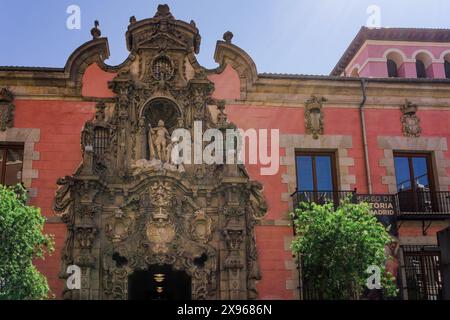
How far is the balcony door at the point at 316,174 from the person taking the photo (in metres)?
16.9

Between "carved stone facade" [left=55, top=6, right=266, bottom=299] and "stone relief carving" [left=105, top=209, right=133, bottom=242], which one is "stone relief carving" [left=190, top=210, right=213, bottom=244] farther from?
"stone relief carving" [left=105, top=209, right=133, bottom=242]

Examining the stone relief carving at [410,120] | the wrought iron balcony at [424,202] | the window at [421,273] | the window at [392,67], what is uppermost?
the window at [392,67]

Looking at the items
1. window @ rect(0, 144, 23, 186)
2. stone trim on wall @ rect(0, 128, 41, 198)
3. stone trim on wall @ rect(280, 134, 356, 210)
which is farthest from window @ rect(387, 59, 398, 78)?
window @ rect(0, 144, 23, 186)

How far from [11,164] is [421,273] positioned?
11.9 meters

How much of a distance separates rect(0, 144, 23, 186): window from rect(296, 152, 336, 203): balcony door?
7972 millimetres

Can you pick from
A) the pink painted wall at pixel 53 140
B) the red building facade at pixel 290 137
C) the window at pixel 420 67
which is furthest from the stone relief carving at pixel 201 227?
the window at pixel 420 67

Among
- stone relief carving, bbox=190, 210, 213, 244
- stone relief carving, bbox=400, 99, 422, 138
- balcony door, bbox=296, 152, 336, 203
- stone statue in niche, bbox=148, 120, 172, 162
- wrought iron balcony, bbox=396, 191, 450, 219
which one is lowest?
stone relief carving, bbox=190, 210, 213, 244

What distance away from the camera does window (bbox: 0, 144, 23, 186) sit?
53.4ft

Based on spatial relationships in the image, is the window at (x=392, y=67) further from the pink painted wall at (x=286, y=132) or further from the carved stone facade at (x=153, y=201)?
the carved stone facade at (x=153, y=201)

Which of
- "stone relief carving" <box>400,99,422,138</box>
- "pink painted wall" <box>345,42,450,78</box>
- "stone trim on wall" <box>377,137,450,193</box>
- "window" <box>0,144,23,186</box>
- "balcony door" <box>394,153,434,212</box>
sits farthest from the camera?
"pink painted wall" <box>345,42,450,78</box>

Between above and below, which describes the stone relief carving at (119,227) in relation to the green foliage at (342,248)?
above

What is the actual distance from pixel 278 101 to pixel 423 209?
5.28m

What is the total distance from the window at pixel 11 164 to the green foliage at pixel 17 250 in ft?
11.2

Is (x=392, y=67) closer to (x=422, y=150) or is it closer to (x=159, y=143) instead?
(x=422, y=150)
